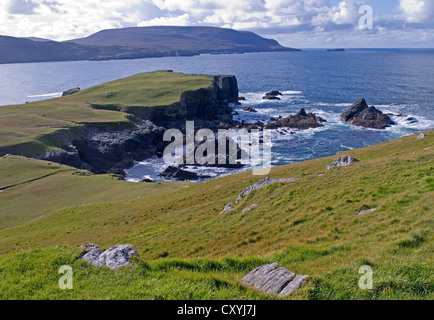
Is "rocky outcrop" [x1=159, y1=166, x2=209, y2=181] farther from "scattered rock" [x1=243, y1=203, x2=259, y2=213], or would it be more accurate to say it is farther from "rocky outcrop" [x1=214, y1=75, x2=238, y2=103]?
"rocky outcrop" [x1=214, y1=75, x2=238, y2=103]

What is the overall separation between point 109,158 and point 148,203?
42.9 metres

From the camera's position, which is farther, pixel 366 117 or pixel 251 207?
pixel 366 117

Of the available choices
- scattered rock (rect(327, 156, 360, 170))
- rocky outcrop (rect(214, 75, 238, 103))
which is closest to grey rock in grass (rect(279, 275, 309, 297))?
scattered rock (rect(327, 156, 360, 170))

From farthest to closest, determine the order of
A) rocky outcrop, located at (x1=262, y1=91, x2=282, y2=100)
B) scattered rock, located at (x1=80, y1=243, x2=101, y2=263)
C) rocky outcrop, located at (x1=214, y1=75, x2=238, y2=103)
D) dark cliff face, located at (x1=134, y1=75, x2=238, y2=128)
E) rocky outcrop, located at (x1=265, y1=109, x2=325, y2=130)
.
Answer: rocky outcrop, located at (x1=262, y1=91, x2=282, y2=100) → rocky outcrop, located at (x1=214, y1=75, x2=238, y2=103) → dark cliff face, located at (x1=134, y1=75, x2=238, y2=128) → rocky outcrop, located at (x1=265, y1=109, x2=325, y2=130) → scattered rock, located at (x1=80, y1=243, x2=101, y2=263)

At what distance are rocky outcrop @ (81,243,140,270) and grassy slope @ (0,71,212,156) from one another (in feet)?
220

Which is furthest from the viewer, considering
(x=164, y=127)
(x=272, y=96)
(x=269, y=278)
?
(x=272, y=96)

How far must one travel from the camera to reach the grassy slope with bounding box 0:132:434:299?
9.30 meters

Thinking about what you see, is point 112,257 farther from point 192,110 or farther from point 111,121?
point 192,110

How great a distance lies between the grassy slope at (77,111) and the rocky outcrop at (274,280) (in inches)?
2857

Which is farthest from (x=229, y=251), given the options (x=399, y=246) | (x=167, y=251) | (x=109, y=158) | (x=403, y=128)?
(x=403, y=128)

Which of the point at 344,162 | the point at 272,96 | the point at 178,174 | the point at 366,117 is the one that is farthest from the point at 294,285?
the point at 272,96

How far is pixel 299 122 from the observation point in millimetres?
105188

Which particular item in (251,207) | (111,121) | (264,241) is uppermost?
(111,121)

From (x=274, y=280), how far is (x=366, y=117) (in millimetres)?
106450
